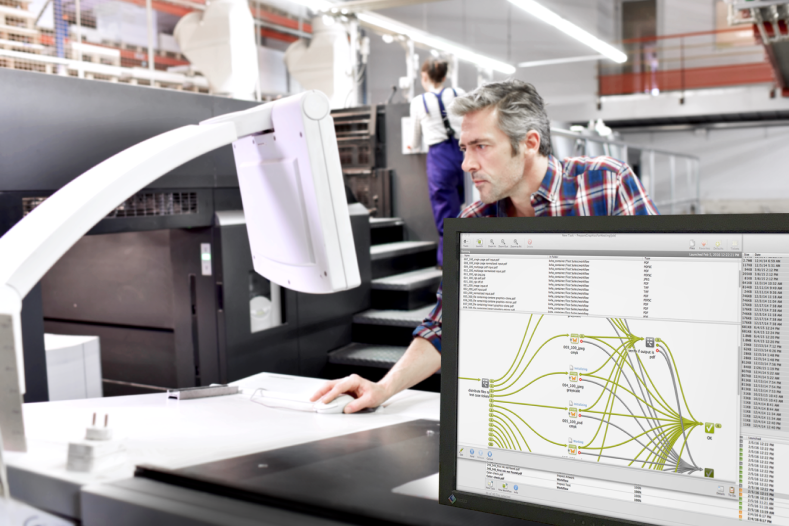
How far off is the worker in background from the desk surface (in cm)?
266

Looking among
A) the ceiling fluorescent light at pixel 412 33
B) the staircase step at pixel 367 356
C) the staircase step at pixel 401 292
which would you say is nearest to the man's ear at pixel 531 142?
the staircase step at pixel 367 356

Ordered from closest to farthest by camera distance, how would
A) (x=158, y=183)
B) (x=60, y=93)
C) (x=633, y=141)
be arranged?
(x=60, y=93), (x=158, y=183), (x=633, y=141)

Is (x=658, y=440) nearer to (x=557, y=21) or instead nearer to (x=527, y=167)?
(x=527, y=167)

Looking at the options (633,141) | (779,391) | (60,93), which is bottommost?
(779,391)

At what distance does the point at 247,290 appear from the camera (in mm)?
2607

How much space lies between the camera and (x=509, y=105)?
151 cm

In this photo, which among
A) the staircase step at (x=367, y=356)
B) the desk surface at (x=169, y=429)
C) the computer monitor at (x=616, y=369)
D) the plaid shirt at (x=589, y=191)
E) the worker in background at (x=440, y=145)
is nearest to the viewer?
the computer monitor at (x=616, y=369)

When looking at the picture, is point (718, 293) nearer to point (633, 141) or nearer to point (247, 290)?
point (247, 290)

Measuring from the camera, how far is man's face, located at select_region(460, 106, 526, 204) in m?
1.50

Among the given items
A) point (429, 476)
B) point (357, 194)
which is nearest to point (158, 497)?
point (429, 476)

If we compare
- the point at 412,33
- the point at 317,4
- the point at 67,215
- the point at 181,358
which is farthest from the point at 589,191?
the point at 412,33

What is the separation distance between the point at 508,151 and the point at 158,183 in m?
1.15

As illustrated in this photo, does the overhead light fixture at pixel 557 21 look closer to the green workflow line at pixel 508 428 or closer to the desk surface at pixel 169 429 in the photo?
the desk surface at pixel 169 429

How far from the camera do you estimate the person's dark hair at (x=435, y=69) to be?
13.3 ft
